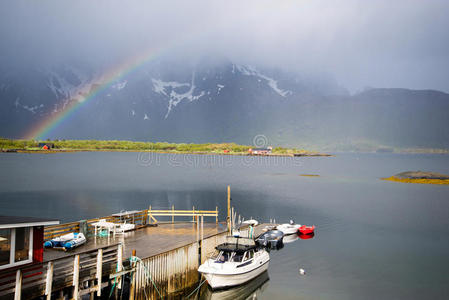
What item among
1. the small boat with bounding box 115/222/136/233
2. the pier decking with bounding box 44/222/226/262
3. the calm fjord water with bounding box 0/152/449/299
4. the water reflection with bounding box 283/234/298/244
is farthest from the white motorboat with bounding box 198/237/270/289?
the water reflection with bounding box 283/234/298/244

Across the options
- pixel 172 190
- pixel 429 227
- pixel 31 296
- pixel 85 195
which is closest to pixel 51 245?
pixel 31 296

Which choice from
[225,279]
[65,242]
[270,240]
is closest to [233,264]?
[225,279]

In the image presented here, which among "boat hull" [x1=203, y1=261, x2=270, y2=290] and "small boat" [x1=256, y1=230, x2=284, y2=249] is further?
"small boat" [x1=256, y1=230, x2=284, y2=249]

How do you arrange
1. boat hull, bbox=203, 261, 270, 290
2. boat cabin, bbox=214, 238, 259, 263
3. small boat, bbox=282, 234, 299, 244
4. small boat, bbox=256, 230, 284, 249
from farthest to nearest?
small boat, bbox=282, 234, 299, 244, small boat, bbox=256, 230, 284, 249, boat cabin, bbox=214, 238, 259, 263, boat hull, bbox=203, 261, 270, 290

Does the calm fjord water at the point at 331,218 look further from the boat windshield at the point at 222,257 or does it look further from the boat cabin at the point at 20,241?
the boat cabin at the point at 20,241

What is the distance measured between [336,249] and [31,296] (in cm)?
2640

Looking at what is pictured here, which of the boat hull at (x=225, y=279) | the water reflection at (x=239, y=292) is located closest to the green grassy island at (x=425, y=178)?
the water reflection at (x=239, y=292)

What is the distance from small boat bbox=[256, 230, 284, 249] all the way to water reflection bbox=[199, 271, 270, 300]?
7.42 metres

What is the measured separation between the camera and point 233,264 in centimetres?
2155

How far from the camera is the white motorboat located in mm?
20828

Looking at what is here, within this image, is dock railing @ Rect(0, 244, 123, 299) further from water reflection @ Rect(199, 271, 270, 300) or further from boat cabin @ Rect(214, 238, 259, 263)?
boat cabin @ Rect(214, 238, 259, 263)

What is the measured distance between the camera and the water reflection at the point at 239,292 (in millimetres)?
21250

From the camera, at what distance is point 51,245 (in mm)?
18984

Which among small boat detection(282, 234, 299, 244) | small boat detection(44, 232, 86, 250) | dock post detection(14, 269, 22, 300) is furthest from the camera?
small boat detection(282, 234, 299, 244)
